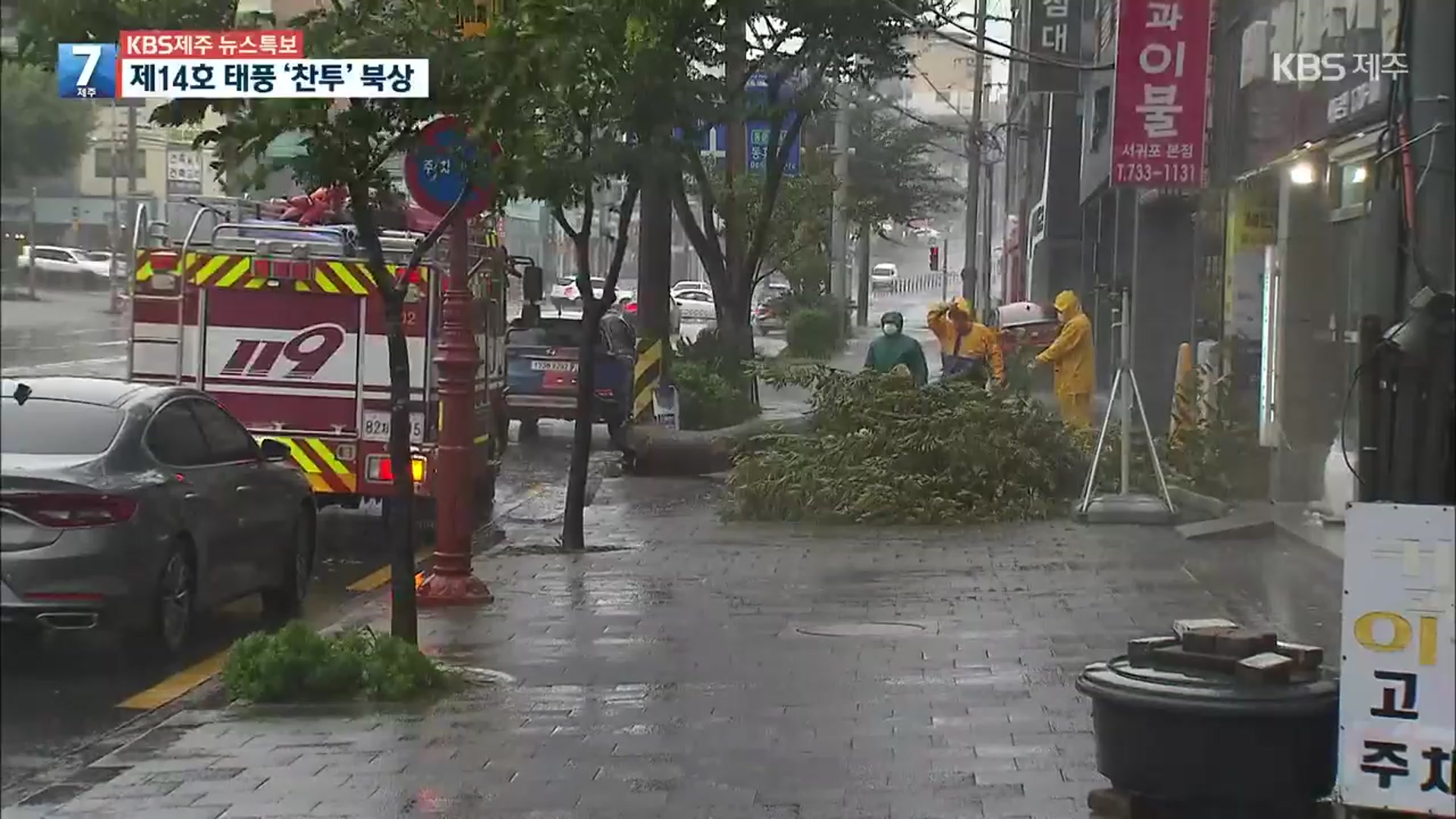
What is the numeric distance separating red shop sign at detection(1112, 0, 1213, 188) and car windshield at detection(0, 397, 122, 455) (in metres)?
7.73

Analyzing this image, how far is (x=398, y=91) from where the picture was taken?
828 centimetres

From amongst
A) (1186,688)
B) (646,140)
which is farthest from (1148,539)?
(1186,688)

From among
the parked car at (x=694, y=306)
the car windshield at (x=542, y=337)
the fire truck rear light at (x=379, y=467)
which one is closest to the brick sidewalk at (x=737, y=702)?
the fire truck rear light at (x=379, y=467)

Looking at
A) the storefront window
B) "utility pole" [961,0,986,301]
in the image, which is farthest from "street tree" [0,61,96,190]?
"utility pole" [961,0,986,301]

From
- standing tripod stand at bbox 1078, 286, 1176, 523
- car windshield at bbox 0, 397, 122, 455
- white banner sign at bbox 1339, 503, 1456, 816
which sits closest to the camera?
white banner sign at bbox 1339, 503, 1456, 816

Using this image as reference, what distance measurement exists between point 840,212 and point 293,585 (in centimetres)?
2957

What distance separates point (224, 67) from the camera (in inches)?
307

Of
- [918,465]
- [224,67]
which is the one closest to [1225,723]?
[224,67]

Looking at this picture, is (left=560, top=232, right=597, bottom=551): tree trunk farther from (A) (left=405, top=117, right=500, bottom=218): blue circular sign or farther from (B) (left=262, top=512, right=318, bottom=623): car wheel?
(A) (left=405, top=117, right=500, bottom=218): blue circular sign

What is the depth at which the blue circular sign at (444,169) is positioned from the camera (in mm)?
9234

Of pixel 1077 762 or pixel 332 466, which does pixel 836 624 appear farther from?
pixel 332 466

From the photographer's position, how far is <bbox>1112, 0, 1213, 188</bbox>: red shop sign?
1462 centimetres

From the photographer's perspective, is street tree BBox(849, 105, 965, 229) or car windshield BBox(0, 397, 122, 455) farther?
street tree BBox(849, 105, 965, 229)

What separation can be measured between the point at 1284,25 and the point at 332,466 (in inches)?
293
